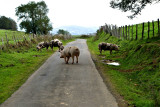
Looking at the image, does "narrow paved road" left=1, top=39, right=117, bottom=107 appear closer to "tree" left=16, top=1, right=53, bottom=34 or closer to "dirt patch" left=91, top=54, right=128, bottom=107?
"dirt patch" left=91, top=54, right=128, bottom=107

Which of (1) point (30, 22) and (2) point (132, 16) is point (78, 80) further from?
(1) point (30, 22)

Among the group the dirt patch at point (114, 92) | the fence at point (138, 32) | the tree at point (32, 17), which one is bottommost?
the dirt patch at point (114, 92)

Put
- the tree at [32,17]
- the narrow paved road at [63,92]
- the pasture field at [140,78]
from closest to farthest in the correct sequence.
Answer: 1. the narrow paved road at [63,92]
2. the pasture field at [140,78]
3. the tree at [32,17]

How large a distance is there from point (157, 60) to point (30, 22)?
64699 mm

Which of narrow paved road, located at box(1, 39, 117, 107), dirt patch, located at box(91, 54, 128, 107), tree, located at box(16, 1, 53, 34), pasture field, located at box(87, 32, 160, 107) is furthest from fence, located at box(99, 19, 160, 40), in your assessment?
tree, located at box(16, 1, 53, 34)

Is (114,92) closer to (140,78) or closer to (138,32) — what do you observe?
(140,78)

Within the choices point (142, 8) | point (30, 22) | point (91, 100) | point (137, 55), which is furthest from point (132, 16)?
point (30, 22)

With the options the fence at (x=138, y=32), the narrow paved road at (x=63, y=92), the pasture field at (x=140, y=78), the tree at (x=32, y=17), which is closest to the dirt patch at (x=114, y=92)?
the pasture field at (x=140, y=78)

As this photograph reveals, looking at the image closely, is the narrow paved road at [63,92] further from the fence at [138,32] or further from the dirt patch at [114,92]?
the fence at [138,32]

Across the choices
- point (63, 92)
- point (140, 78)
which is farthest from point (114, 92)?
point (140, 78)

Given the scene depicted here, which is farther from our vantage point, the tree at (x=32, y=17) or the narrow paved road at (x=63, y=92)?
the tree at (x=32, y=17)

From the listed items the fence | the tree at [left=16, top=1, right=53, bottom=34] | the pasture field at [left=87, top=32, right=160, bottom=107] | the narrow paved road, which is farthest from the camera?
the tree at [left=16, top=1, right=53, bottom=34]

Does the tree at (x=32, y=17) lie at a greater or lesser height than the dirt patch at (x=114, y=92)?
greater

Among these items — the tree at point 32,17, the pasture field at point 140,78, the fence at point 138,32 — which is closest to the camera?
the pasture field at point 140,78
